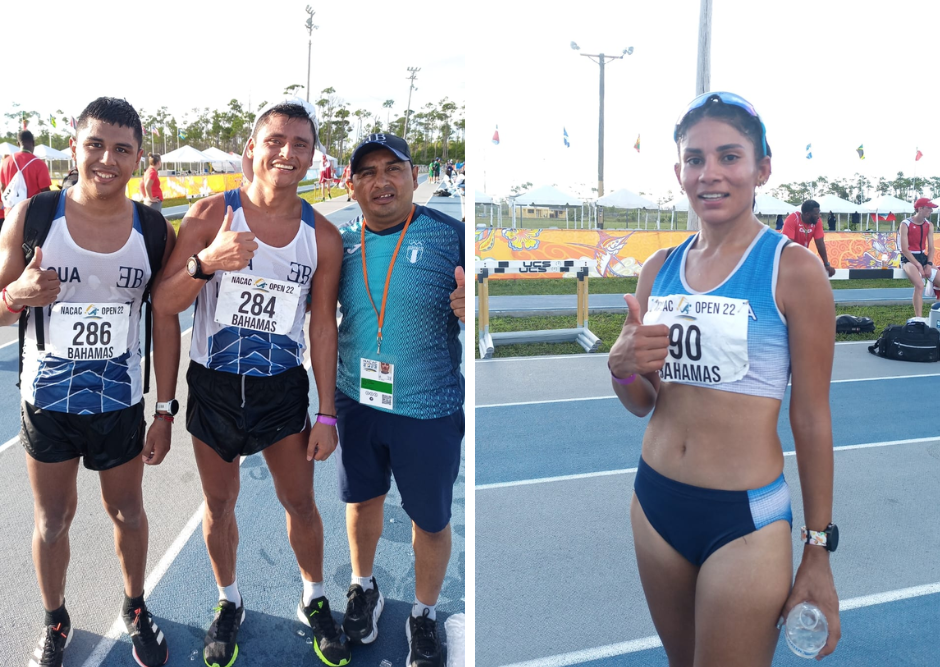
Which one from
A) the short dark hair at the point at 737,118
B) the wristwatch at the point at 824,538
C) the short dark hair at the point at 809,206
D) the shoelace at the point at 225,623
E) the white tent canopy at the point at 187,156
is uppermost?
the white tent canopy at the point at 187,156

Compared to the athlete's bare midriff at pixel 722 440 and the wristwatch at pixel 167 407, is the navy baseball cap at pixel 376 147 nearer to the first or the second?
the wristwatch at pixel 167 407

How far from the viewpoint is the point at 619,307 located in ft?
37.7

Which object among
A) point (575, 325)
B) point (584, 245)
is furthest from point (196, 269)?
point (584, 245)

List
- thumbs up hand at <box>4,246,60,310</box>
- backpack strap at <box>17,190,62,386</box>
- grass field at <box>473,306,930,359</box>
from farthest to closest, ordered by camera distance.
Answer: grass field at <box>473,306,930,359</box>, backpack strap at <box>17,190,62,386</box>, thumbs up hand at <box>4,246,60,310</box>

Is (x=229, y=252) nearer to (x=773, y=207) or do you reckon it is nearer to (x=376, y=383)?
(x=376, y=383)

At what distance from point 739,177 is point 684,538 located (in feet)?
3.06

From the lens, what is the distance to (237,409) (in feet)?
7.70

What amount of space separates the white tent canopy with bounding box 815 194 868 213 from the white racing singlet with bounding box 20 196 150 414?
26.2 m

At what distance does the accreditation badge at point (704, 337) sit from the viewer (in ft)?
5.38

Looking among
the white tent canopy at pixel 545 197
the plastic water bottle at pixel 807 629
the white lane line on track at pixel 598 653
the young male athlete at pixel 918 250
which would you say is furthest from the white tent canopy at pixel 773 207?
the plastic water bottle at pixel 807 629

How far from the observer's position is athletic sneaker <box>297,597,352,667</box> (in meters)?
2.61

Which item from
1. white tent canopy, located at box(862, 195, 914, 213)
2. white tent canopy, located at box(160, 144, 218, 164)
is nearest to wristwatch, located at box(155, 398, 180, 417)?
white tent canopy, located at box(160, 144, 218, 164)

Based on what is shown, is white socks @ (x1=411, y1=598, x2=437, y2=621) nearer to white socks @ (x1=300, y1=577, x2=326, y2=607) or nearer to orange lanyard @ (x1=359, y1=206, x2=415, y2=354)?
white socks @ (x1=300, y1=577, x2=326, y2=607)

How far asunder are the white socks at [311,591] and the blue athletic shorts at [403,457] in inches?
15.0
